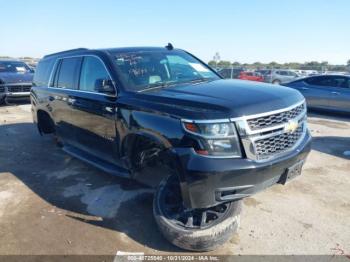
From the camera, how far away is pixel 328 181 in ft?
16.7

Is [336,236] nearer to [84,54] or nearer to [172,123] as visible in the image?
[172,123]

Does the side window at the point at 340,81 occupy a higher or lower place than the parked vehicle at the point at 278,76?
higher

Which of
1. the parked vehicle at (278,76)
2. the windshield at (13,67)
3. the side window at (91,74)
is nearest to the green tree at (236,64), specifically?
the parked vehicle at (278,76)

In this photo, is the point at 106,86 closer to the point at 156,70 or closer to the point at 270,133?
the point at 156,70

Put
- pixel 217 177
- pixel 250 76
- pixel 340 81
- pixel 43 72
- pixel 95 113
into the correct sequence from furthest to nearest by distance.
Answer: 1. pixel 250 76
2. pixel 340 81
3. pixel 43 72
4. pixel 95 113
5. pixel 217 177

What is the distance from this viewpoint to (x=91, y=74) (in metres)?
4.84

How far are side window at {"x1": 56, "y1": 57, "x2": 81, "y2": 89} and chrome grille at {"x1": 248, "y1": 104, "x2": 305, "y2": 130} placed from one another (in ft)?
10.2

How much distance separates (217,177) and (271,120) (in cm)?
79

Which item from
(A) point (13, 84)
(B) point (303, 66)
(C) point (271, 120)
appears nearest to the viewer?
(C) point (271, 120)

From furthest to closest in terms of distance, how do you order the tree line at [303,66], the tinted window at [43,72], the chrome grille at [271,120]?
the tree line at [303,66] → the tinted window at [43,72] → the chrome grille at [271,120]

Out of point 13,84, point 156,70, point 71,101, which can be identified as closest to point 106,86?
point 156,70

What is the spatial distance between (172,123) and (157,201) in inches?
36.2

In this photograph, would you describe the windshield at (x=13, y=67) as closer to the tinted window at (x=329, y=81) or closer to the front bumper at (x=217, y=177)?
the tinted window at (x=329, y=81)

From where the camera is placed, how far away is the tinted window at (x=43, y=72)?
6.43 metres
